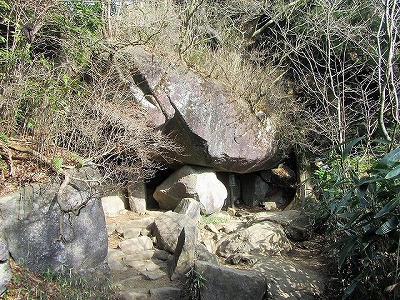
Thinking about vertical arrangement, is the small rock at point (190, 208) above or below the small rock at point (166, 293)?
above

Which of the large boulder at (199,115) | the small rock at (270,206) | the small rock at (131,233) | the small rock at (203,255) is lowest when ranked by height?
the small rock at (270,206)

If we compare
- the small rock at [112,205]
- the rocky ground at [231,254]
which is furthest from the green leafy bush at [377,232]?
the small rock at [112,205]

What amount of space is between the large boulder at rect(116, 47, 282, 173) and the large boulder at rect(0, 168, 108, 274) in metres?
2.65

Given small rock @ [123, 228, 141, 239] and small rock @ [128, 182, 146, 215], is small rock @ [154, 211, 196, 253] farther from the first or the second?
small rock @ [128, 182, 146, 215]

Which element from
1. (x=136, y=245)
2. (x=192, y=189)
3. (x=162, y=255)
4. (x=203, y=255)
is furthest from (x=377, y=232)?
(x=192, y=189)

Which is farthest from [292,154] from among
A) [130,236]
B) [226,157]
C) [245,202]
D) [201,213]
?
[130,236]

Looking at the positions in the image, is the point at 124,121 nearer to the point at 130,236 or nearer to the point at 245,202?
the point at 130,236

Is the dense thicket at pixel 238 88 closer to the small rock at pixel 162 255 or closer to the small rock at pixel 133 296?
the small rock at pixel 162 255

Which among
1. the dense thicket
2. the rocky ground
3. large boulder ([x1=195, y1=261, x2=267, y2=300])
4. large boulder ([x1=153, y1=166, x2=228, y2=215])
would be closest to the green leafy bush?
the dense thicket

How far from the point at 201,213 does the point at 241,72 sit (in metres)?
3.51

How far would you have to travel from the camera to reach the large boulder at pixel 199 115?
6.86 m

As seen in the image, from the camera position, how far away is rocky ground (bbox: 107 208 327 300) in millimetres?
4832

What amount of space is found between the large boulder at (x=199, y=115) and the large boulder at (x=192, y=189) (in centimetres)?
24

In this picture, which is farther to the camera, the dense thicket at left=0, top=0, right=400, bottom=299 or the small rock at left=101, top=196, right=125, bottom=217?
the small rock at left=101, top=196, right=125, bottom=217
